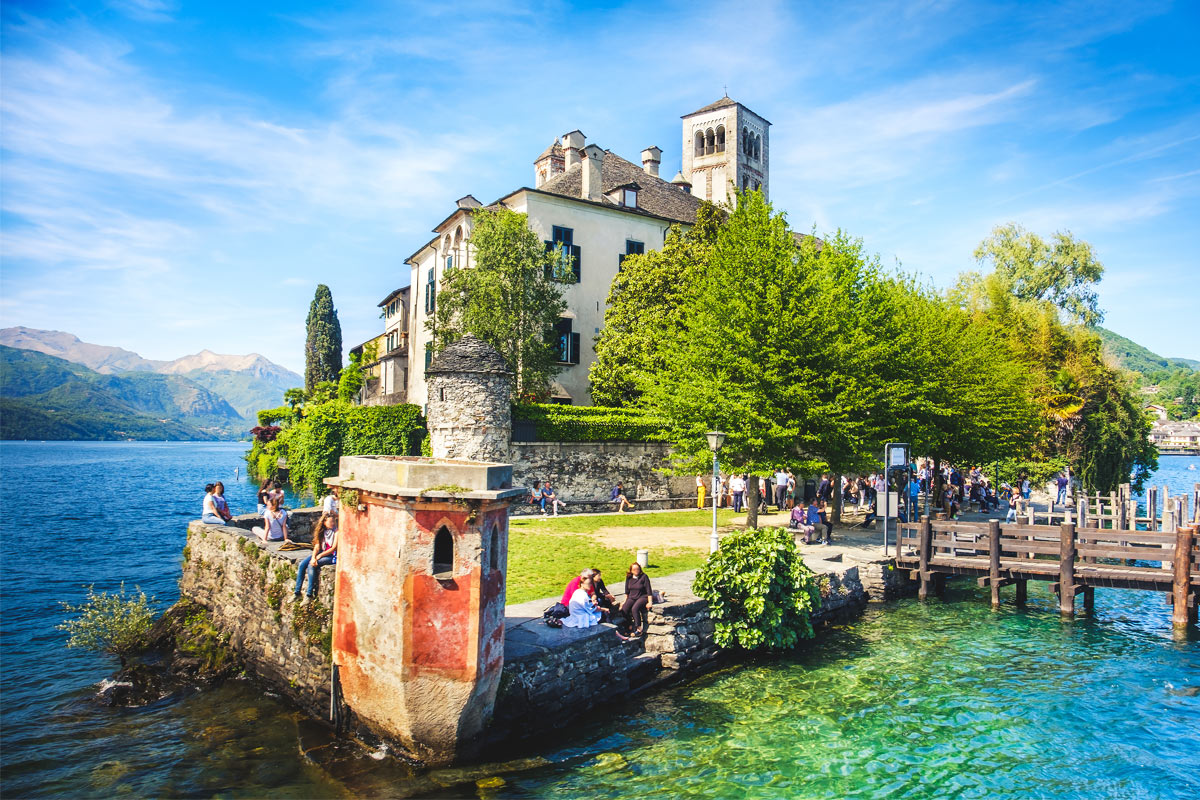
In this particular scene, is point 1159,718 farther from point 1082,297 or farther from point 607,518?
point 1082,297

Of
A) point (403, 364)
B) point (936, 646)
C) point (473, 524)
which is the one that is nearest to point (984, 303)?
point (936, 646)

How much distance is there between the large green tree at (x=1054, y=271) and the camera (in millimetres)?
48406

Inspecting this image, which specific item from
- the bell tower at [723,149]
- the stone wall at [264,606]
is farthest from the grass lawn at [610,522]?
the bell tower at [723,149]

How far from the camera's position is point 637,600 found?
13.7 metres

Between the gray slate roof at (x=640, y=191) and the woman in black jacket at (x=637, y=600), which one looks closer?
the woman in black jacket at (x=637, y=600)

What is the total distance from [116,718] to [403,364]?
35659 mm

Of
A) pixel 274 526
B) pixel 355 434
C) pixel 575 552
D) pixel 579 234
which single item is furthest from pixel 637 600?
pixel 579 234

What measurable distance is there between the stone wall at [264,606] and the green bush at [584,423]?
11863 mm

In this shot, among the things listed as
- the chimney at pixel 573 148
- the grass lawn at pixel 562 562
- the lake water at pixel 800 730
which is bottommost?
the lake water at pixel 800 730

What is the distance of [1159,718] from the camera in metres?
12.5

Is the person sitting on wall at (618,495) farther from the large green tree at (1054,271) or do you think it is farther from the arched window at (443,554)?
the large green tree at (1054,271)

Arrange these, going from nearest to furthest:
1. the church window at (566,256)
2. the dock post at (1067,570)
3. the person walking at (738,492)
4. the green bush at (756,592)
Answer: the green bush at (756,592)
the dock post at (1067,570)
the person walking at (738,492)
the church window at (566,256)

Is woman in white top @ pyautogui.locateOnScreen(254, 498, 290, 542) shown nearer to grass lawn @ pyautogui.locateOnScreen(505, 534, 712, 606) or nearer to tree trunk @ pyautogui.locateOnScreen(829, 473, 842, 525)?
grass lawn @ pyautogui.locateOnScreen(505, 534, 712, 606)

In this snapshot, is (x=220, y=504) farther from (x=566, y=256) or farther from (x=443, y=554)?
(x=566, y=256)
